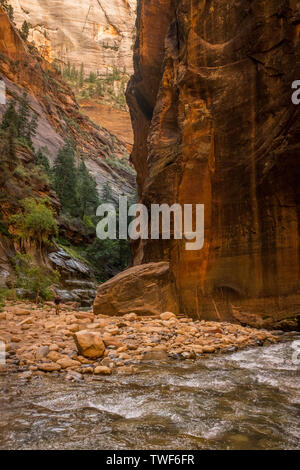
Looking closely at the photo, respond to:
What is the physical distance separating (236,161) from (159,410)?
9.54 meters

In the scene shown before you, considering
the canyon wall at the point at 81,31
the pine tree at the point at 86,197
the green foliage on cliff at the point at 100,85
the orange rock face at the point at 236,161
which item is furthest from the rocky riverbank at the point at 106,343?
the canyon wall at the point at 81,31

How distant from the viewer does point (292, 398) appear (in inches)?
174

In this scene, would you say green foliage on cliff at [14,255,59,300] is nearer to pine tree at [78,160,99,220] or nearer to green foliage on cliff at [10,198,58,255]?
green foliage on cliff at [10,198,58,255]

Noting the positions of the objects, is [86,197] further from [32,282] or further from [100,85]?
[100,85]

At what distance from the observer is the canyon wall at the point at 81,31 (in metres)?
123

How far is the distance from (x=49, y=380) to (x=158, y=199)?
31.9 ft

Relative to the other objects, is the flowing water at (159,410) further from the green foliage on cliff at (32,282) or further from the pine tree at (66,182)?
the pine tree at (66,182)

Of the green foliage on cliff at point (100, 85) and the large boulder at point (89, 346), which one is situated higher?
the green foliage on cliff at point (100, 85)

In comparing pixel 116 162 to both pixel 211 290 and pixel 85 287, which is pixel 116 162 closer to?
pixel 85 287

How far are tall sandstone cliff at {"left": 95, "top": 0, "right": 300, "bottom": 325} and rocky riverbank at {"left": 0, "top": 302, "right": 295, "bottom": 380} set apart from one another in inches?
68.8

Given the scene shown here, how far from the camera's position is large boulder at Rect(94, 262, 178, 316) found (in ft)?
37.2

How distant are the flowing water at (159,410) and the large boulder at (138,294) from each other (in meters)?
5.46

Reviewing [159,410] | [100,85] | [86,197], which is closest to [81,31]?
[100,85]

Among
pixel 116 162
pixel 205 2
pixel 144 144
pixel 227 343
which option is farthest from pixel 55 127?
pixel 227 343
